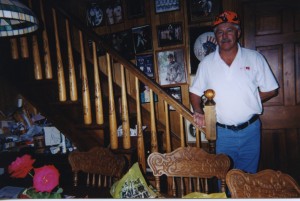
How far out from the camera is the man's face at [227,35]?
1.98 m

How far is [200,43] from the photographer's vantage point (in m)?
2.77

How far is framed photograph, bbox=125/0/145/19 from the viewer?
9.59 feet

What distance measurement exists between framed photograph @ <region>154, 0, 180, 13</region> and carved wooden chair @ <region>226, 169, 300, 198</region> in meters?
2.13

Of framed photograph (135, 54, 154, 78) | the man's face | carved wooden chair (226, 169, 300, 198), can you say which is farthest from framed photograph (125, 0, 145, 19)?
carved wooden chair (226, 169, 300, 198)

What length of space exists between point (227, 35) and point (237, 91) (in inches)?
18.2

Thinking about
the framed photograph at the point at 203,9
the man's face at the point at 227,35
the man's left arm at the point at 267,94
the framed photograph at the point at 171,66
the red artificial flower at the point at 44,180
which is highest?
the framed photograph at the point at 203,9

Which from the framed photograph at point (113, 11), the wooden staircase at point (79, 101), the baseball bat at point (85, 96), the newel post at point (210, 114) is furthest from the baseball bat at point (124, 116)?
the framed photograph at point (113, 11)

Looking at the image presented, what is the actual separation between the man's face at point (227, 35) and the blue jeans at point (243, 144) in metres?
0.66

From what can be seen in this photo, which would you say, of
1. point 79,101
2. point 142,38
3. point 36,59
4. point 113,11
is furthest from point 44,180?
point 113,11

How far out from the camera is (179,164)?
5.00ft

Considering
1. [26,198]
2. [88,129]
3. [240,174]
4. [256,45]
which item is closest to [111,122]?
[88,129]

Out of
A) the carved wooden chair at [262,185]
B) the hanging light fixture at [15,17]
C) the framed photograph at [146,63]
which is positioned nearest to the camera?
the hanging light fixture at [15,17]

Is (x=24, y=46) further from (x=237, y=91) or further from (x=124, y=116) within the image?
(x=237, y=91)

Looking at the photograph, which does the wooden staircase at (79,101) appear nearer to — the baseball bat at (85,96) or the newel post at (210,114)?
the baseball bat at (85,96)
